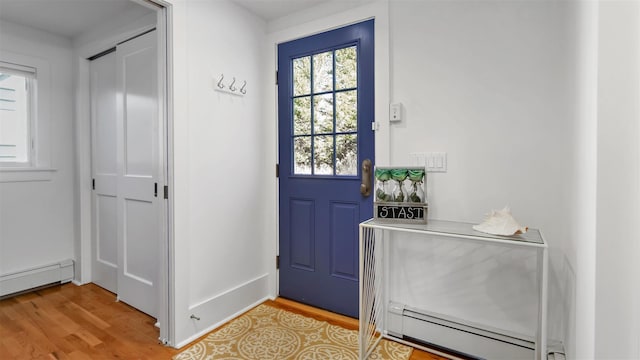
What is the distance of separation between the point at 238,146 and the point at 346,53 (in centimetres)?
106

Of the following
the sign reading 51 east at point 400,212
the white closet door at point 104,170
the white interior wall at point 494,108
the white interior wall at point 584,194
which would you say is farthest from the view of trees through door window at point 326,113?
the white closet door at point 104,170

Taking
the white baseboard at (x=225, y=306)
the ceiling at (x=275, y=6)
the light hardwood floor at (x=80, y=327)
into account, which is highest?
the ceiling at (x=275, y=6)

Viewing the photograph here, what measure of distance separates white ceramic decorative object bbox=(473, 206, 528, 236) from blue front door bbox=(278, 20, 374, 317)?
79cm

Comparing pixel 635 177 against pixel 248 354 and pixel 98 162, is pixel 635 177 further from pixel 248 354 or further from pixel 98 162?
pixel 98 162

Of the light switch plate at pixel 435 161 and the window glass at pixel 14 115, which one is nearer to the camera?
the light switch plate at pixel 435 161

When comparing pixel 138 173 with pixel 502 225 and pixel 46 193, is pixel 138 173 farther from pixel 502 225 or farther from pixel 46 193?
pixel 502 225

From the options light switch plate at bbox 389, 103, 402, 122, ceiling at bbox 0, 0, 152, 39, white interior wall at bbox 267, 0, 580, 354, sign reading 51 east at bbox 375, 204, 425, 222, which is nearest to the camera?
white interior wall at bbox 267, 0, 580, 354

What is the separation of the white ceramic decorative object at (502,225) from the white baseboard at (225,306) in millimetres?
1741

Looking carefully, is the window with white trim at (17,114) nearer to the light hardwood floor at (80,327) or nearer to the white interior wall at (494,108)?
the light hardwood floor at (80,327)

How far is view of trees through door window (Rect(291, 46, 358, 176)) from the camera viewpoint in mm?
2211

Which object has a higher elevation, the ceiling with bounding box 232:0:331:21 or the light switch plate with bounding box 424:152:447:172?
the ceiling with bounding box 232:0:331:21

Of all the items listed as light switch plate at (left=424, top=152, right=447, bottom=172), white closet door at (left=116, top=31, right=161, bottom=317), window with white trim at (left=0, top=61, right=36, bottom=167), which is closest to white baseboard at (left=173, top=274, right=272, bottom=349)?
white closet door at (left=116, top=31, right=161, bottom=317)

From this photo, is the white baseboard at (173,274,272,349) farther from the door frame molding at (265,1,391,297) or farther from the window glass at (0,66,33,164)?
the window glass at (0,66,33,164)

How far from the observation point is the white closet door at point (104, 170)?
2.69 metres
